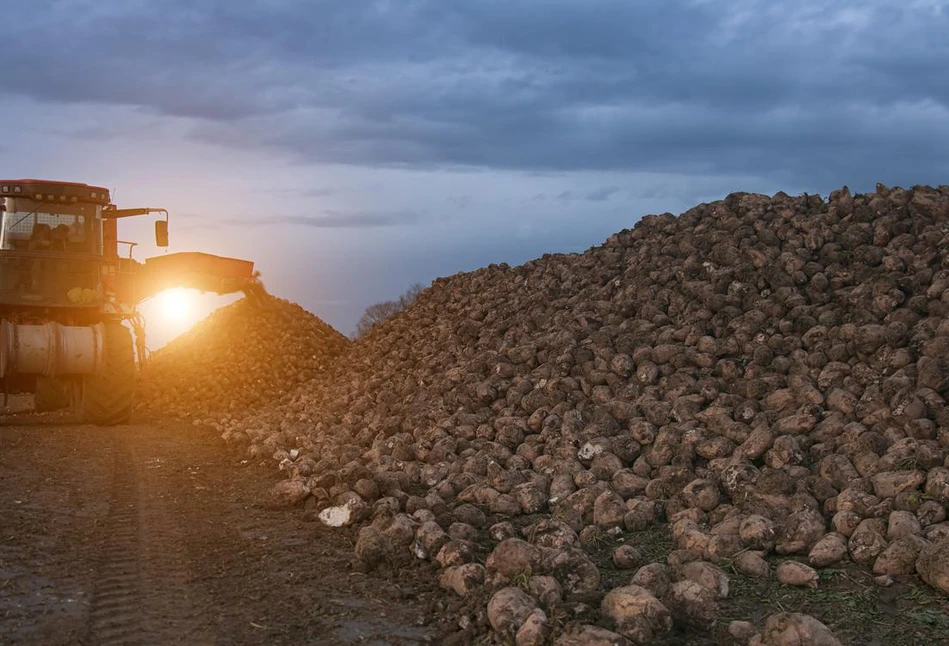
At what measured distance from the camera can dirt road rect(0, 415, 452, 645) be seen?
4.96 meters

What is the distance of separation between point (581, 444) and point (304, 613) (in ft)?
10.6

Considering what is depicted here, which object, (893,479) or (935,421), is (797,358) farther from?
(893,479)

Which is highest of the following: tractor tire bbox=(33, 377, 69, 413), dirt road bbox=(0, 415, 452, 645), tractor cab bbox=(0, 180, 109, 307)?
tractor cab bbox=(0, 180, 109, 307)

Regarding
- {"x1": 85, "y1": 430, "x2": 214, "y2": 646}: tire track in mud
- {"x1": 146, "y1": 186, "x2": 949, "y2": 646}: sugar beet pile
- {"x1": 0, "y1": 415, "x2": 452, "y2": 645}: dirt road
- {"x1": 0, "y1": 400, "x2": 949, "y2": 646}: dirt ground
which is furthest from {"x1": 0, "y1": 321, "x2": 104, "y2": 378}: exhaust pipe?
{"x1": 85, "y1": 430, "x2": 214, "y2": 646}: tire track in mud

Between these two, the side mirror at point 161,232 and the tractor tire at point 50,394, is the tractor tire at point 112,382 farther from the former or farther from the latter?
the side mirror at point 161,232

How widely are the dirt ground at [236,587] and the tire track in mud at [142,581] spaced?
12mm

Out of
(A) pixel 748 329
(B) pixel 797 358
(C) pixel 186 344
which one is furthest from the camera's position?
(C) pixel 186 344

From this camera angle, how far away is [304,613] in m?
5.22

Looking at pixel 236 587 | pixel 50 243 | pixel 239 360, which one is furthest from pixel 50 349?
pixel 236 587

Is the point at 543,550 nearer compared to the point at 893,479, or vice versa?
the point at 543,550

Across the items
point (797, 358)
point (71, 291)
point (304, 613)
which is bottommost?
point (304, 613)

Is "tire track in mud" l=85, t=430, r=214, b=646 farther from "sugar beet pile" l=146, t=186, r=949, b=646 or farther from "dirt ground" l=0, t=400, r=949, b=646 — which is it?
"sugar beet pile" l=146, t=186, r=949, b=646

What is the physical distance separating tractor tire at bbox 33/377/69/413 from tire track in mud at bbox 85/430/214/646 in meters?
4.45

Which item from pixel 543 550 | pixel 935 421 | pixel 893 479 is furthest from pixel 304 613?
pixel 935 421
